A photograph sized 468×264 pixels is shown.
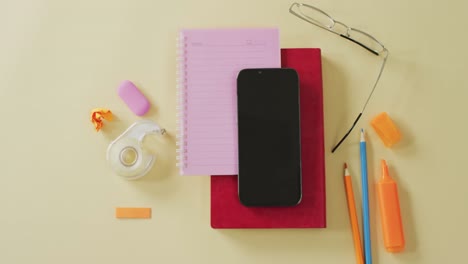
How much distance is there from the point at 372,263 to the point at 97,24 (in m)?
0.62

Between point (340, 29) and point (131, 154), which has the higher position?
point (340, 29)

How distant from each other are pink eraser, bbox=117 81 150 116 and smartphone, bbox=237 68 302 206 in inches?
6.6

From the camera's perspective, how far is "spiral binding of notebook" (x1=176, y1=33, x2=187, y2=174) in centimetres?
63

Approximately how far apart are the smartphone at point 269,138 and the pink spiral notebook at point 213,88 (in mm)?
24

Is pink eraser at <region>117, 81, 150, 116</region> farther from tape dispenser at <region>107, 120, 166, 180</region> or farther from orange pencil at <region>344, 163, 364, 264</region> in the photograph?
orange pencil at <region>344, 163, 364, 264</region>

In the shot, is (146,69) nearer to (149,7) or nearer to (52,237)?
(149,7)

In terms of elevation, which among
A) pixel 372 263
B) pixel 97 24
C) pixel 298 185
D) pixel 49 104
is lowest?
pixel 372 263

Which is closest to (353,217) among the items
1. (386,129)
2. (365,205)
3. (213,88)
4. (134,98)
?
(365,205)

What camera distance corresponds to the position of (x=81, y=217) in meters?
0.65

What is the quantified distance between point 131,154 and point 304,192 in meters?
0.29

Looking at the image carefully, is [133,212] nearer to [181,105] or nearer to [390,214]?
[181,105]

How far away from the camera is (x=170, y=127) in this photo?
663mm

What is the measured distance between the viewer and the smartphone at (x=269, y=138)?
603mm

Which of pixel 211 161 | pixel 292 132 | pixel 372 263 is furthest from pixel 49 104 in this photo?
pixel 372 263
